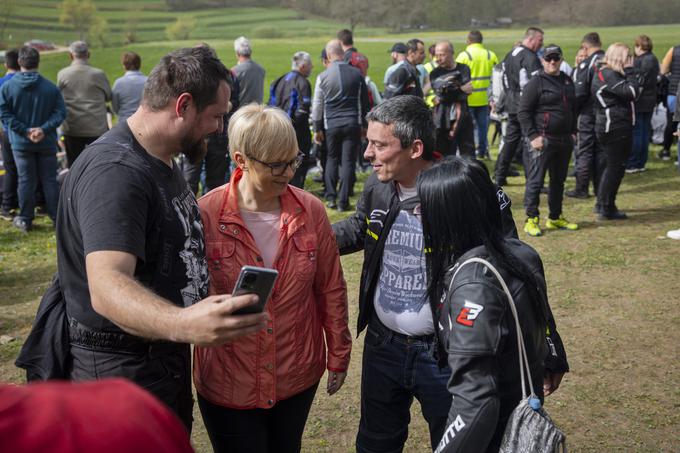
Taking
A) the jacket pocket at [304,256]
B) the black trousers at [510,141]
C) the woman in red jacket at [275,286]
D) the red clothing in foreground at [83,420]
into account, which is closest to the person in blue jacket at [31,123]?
the black trousers at [510,141]

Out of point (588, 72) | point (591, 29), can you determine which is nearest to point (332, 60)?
point (588, 72)

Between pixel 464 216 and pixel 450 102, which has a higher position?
pixel 464 216

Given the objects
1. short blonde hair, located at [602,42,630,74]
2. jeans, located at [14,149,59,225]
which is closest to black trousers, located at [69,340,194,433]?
jeans, located at [14,149,59,225]

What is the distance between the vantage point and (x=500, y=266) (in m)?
2.27

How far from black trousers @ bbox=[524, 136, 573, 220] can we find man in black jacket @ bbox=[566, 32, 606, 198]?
188 centimetres

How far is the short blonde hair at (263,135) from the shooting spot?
2740 millimetres

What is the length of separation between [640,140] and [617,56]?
12.9 feet

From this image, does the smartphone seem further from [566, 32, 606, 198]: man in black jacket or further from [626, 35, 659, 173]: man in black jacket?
[626, 35, 659, 173]: man in black jacket

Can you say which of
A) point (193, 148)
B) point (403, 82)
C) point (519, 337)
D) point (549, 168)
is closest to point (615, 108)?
point (549, 168)

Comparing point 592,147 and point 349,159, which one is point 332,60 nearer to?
point 349,159

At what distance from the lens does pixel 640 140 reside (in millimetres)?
11766

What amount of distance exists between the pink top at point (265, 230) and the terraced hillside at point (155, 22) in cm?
2493

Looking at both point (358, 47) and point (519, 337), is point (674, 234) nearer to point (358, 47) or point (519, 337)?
point (519, 337)

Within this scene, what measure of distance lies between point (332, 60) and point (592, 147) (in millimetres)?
3892
